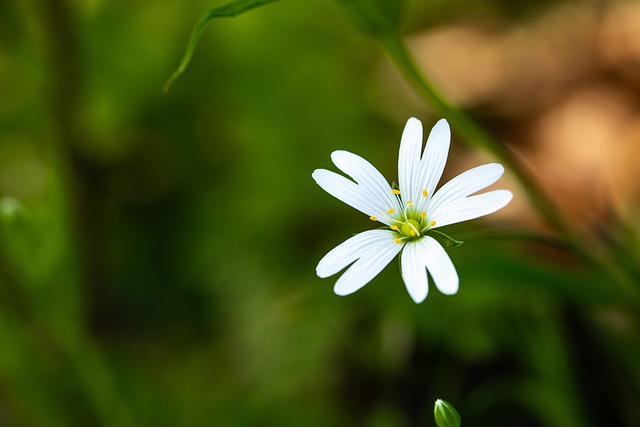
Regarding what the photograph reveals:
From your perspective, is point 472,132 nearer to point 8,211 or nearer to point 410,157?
point 410,157

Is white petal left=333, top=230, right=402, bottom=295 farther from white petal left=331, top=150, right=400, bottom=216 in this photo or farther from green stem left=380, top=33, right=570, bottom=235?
green stem left=380, top=33, right=570, bottom=235

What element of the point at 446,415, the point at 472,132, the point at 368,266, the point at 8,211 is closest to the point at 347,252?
the point at 368,266

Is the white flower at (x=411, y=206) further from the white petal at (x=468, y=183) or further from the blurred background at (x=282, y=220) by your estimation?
the blurred background at (x=282, y=220)

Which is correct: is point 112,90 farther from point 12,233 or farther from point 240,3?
point 240,3

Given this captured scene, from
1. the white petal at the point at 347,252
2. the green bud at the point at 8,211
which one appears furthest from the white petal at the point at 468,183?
the green bud at the point at 8,211

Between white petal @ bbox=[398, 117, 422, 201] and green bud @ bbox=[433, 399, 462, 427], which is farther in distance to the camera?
white petal @ bbox=[398, 117, 422, 201]

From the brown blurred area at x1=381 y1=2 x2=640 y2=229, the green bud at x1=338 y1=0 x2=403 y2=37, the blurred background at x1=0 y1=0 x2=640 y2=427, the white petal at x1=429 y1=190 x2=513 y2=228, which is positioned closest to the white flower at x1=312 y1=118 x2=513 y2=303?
the white petal at x1=429 y1=190 x2=513 y2=228

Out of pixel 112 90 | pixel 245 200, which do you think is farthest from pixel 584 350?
pixel 112 90
